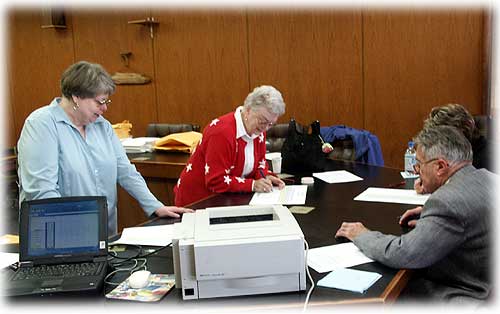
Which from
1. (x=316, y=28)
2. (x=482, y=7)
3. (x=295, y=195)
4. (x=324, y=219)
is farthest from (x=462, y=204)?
(x=316, y=28)

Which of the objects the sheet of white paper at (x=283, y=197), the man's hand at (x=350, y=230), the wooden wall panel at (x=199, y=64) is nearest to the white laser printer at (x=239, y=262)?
the man's hand at (x=350, y=230)

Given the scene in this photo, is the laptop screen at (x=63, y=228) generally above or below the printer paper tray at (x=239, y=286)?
above

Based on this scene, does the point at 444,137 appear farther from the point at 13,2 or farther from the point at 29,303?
the point at 13,2

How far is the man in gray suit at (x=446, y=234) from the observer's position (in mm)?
1624

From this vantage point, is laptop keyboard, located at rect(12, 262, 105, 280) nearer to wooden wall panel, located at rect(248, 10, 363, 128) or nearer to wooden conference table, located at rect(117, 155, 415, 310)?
wooden conference table, located at rect(117, 155, 415, 310)

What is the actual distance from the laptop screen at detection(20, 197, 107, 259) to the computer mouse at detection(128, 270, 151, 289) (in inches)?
7.7

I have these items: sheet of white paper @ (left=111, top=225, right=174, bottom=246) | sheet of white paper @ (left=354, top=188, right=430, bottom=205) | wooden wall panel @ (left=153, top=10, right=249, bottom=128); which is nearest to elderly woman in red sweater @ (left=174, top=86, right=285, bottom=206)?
sheet of white paper @ (left=354, top=188, right=430, bottom=205)

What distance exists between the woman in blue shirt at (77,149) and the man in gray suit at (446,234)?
101 centimetres

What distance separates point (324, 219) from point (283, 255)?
0.76 m

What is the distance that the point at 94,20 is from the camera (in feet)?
20.0

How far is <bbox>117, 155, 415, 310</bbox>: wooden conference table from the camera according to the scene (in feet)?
4.58

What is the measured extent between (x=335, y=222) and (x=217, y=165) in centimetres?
77

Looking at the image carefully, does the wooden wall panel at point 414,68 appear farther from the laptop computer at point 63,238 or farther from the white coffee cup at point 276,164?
the laptop computer at point 63,238

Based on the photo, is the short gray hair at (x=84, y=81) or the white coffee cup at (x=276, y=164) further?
the white coffee cup at (x=276, y=164)
